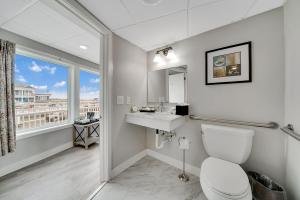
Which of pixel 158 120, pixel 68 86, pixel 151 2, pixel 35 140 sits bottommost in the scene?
pixel 35 140

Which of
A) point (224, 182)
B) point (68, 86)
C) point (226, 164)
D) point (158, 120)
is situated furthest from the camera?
point (68, 86)

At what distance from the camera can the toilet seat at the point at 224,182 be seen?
0.85m

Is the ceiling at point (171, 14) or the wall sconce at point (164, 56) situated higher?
the ceiling at point (171, 14)

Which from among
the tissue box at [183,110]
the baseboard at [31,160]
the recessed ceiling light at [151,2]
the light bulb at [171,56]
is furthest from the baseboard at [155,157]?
the recessed ceiling light at [151,2]

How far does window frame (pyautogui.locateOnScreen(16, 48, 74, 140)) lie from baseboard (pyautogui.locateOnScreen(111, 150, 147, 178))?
1.60 meters

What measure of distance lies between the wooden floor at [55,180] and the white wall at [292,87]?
212 cm

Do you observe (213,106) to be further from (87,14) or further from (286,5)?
(87,14)

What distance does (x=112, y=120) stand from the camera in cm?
169

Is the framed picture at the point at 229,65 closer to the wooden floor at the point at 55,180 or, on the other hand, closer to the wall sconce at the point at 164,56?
the wall sconce at the point at 164,56

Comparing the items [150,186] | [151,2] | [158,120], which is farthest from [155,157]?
[151,2]

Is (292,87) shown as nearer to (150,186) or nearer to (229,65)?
(229,65)

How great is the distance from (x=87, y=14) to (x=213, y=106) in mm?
1940

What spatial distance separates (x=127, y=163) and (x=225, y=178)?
1457 millimetres

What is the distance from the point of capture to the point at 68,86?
8.95 feet
